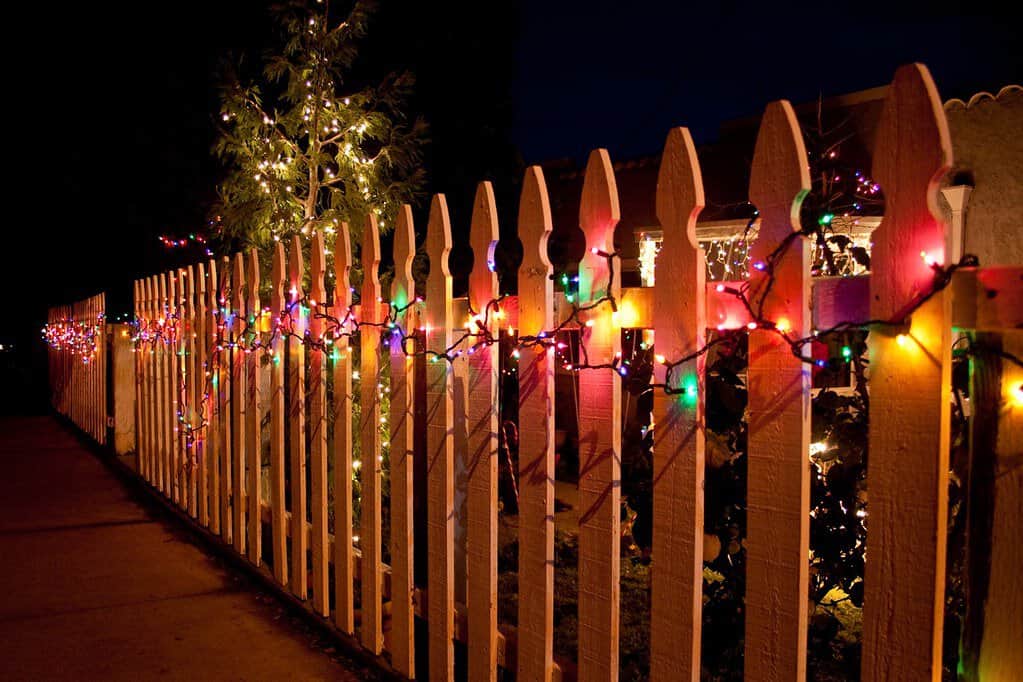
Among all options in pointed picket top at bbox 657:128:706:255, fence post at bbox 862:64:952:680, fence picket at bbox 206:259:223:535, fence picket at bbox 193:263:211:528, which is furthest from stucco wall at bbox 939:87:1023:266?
fence picket at bbox 193:263:211:528

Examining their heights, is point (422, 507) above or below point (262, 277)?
below

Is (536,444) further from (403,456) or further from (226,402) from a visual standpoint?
(226,402)

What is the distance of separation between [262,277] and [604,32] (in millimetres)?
19307

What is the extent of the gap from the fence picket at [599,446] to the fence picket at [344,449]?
5.23 ft

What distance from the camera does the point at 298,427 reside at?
12.5ft

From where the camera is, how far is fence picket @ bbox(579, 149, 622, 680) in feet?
6.56

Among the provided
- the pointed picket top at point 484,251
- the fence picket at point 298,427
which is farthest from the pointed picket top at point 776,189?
the fence picket at point 298,427

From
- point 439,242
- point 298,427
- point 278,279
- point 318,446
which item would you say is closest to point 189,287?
point 278,279

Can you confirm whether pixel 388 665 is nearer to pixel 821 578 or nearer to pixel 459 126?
pixel 821 578

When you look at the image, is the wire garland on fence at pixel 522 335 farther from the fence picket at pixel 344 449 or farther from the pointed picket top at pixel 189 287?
the pointed picket top at pixel 189 287

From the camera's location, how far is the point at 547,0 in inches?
882

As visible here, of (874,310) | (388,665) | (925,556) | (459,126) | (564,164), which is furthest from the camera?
(564,164)

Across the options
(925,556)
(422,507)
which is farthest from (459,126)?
(925,556)

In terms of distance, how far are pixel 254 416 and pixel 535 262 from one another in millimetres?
2874
